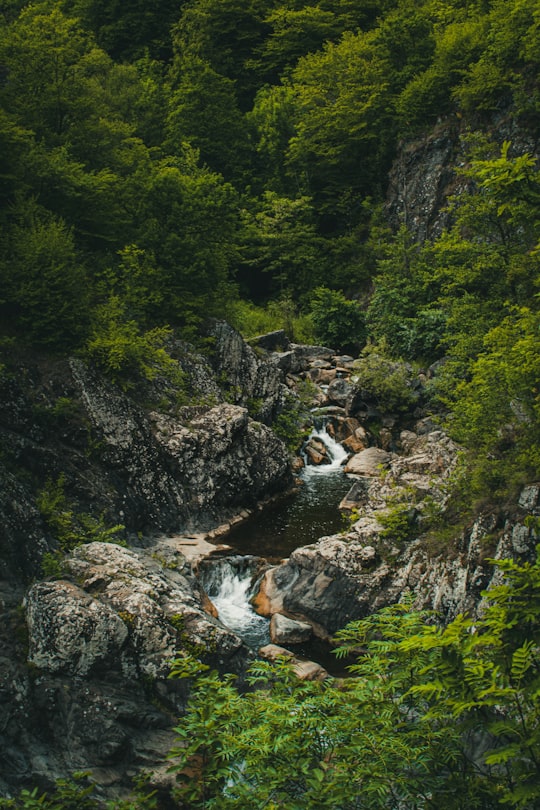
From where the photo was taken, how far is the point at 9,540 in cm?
1220

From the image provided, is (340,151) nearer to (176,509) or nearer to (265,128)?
(265,128)

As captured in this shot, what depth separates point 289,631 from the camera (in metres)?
13.6

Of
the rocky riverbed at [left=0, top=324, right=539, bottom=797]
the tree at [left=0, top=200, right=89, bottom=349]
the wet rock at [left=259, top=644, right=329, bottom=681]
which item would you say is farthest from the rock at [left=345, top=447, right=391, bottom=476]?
the tree at [left=0, top=200, right=89, bottom=349]

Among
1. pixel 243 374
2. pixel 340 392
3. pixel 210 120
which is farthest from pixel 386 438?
pixel 210 120

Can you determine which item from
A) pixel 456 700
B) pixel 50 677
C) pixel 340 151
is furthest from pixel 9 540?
pixel 340 151

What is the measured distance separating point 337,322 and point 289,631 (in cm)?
2353

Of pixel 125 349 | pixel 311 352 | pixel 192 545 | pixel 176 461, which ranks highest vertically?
pixel 125 349

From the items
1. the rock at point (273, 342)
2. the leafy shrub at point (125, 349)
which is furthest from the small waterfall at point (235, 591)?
A: the rock at point (273, 342)

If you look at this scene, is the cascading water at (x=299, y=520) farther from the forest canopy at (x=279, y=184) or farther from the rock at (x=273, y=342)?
the rock at (x=273, y=342)

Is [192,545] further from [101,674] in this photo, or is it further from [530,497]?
[530,497]

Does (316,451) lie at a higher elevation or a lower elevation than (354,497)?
lower

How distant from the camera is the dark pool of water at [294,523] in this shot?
1801 cm

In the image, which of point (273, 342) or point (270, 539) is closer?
point (270, 539)

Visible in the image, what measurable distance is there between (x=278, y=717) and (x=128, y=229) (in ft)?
69.4
